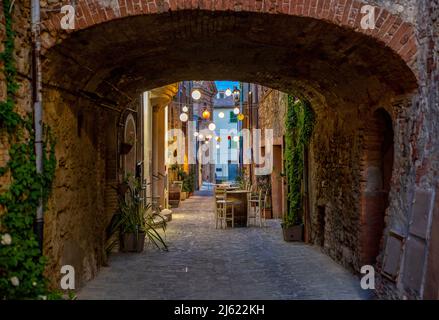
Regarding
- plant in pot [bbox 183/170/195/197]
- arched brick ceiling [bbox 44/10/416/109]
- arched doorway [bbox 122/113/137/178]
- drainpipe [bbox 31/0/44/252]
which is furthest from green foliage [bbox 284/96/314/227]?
plant in pot [bbox 183/170/195/197]

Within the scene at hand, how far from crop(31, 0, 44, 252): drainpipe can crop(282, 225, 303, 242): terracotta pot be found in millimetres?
6051

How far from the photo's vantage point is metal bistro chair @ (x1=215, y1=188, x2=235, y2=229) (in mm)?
12234

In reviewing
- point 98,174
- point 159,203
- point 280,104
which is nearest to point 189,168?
point 159,203

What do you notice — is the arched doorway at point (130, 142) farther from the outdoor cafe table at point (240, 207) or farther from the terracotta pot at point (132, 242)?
the outdoor cafe table at point (240, 207)

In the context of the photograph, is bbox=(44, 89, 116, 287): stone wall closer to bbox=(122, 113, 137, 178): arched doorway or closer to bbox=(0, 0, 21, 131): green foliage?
bbox=(0, 0, 21, 131): green foliage

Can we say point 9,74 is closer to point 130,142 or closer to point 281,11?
point 281,11

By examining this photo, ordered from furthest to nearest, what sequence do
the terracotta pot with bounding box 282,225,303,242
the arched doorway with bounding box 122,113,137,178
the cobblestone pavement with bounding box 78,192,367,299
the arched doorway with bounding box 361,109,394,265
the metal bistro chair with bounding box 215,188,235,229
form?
the metal bistro chair with bounding box 215,188,235,229 → the arched doorway with bounding box 122,113,137,178 → the terracotta pot with bounding box 282,225,303,242 → the arched doorway with bounding box 361,109,394,265 → the cobblestone pavement with bounding box 78,192,367,299

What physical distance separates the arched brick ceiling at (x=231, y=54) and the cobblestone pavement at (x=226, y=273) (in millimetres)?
2484

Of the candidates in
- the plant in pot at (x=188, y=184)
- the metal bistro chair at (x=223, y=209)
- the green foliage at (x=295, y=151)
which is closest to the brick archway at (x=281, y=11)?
the green foliage at (x=295, y=151)

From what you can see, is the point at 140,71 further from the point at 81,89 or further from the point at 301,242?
the point at 301,242

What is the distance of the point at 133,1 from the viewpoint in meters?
4.59

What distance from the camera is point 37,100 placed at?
15.3 feet

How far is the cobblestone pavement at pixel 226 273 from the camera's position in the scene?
230 inches

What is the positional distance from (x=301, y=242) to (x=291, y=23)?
5.74 meters
